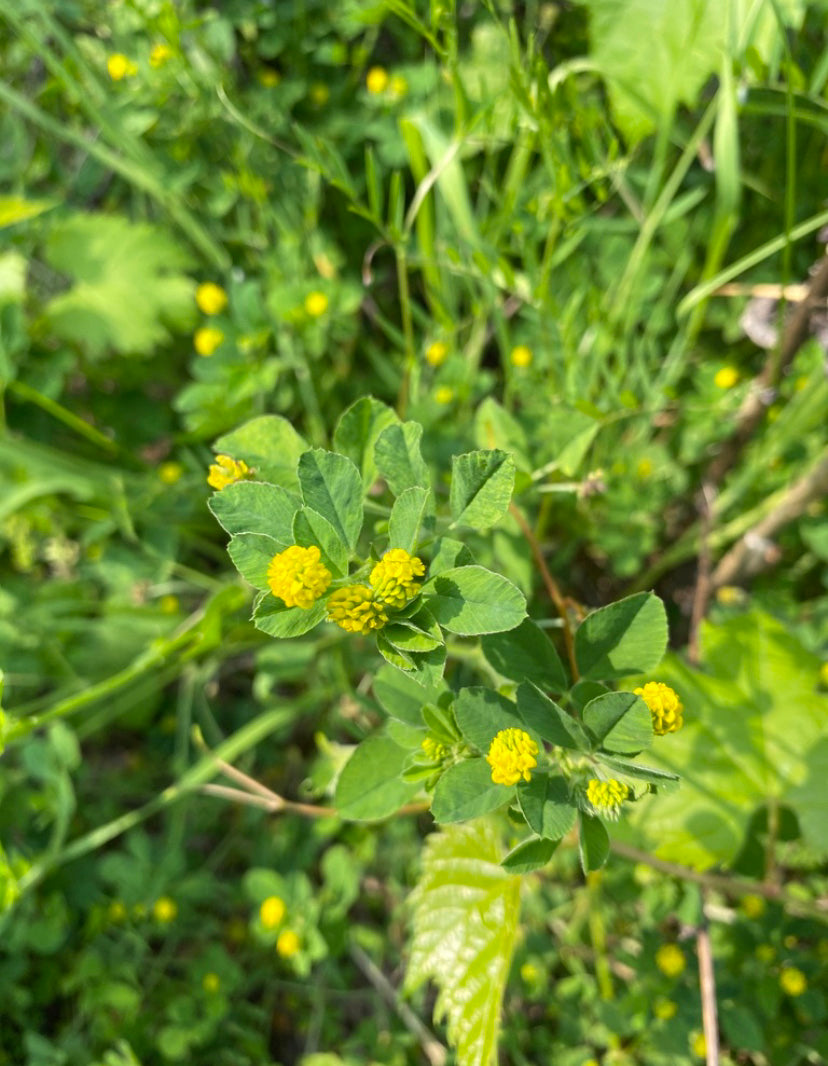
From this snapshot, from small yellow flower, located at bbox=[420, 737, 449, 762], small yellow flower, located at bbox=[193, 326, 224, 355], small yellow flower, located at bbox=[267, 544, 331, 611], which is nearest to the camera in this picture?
small yellow flower, located at bbox=[267, 544, 331, 611]

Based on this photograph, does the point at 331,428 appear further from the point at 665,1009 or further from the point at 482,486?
the point at 665,1009

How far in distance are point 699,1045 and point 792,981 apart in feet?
0.64

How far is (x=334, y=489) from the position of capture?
703 millimetres

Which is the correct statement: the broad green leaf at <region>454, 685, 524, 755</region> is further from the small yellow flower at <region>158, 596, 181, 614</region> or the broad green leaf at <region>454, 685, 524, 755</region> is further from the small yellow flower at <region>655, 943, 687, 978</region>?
the small yellow flower at <region>158, 596, 181, 614</region>

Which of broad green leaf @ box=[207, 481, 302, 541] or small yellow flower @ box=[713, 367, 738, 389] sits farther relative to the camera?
small yellow flower @ box=[713, 367, 738, 389]

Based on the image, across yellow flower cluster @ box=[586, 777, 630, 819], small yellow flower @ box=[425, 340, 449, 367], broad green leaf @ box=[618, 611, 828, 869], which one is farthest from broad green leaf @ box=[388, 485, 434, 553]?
small yellow flower @ box=[425, 340, 449, 367]

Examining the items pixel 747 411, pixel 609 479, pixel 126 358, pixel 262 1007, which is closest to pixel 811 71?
pixel 747 411

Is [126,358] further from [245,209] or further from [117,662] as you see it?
[117,662]

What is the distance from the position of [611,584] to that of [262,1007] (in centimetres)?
114

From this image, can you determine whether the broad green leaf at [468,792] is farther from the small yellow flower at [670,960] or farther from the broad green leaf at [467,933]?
the small yellow flower at [670,960]

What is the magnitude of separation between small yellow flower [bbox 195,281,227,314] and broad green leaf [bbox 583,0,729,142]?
2.70 ft

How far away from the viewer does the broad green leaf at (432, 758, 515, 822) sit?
0.66 metres

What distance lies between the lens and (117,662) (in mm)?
1745

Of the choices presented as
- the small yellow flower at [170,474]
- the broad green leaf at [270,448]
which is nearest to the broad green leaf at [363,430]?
the broad green leaf at [270,448]
